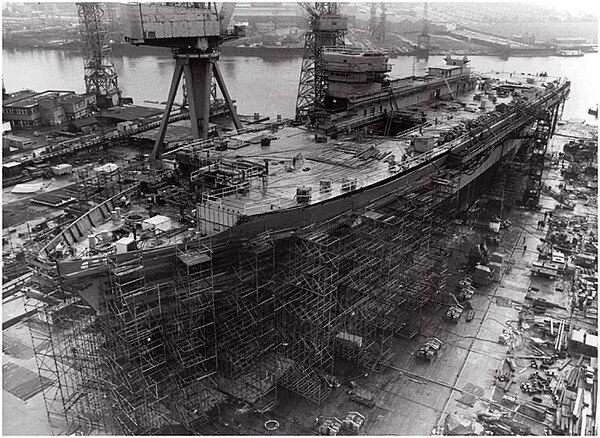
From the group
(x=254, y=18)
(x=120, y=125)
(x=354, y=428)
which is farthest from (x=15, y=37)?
(x=354, y=428)

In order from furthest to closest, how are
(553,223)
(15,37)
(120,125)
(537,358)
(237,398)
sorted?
(15,37) < (120,125) < (553,223) < (537,358) < (237,398)

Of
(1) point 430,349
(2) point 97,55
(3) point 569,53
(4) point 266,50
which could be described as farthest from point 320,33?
(3) point 569,53

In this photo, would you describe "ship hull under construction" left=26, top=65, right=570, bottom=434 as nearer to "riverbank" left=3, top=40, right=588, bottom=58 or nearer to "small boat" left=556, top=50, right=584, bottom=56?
"riverbank" left=3, top=40, right=588, bottom=58

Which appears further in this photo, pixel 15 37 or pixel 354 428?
pixel 15 37

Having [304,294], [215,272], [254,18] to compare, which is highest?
[254,18]

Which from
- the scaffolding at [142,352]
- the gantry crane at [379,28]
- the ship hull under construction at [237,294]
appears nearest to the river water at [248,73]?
the gantry crane at [379,28]

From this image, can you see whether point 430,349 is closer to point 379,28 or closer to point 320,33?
point 320,33

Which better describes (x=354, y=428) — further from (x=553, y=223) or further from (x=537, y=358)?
(x=553, y=223)
